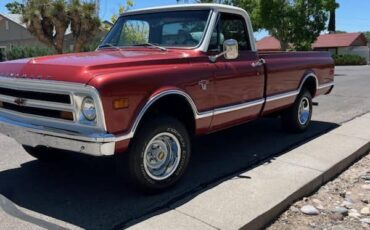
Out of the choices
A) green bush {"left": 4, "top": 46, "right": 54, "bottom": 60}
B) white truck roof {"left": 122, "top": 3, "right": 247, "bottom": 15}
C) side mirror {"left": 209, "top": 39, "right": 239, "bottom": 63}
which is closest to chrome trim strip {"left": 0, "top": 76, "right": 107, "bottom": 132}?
side mirror {"left": 209, "top": 39, "right": 239, "bottom": 63}

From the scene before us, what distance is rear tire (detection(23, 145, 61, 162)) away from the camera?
217 inches

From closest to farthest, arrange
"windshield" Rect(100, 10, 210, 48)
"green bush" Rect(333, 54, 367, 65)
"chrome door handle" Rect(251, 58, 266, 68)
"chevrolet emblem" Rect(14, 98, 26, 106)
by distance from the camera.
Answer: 1. "chevrolet emblem" Rect(14, 98, 26, 106)
2. "windshield" Rect(100, 10, 210, 48)
3. "chrome door handle" Rect(251, 58, 266, 68)
4. "green bush" Rect(333, 54, 367, 65)

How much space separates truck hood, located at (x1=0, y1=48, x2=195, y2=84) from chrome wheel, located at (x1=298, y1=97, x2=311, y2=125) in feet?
10.0

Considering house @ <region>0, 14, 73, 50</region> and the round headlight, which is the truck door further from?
house @ <region>0, 14, 73, 50</region>

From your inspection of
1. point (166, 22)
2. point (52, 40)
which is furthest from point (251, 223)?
point (52, 40)

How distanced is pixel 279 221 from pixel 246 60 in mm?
2308

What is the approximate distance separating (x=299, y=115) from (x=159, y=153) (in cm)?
356

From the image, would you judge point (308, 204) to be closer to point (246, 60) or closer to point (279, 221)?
point (279, 221)

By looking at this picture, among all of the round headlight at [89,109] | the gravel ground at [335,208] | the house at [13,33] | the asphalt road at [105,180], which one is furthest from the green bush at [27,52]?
the round headlight at [89,109]

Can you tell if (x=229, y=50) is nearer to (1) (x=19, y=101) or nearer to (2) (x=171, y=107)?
(2) (x=171, y=107)

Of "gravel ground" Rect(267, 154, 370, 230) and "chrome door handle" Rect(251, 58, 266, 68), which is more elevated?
"chrome door handle" Rect(251, 58, 266, 68)

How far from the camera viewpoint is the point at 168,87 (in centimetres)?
443

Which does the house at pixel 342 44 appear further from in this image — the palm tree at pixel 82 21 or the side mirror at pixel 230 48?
the side mirror at pixel 230 48

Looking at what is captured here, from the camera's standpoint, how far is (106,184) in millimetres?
4902
